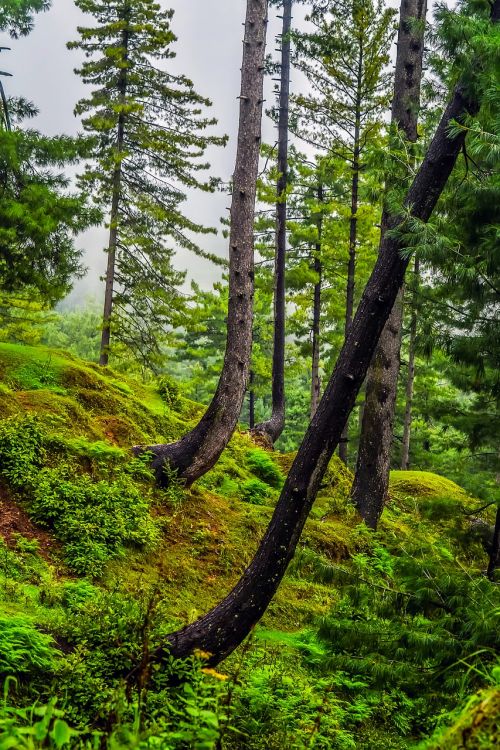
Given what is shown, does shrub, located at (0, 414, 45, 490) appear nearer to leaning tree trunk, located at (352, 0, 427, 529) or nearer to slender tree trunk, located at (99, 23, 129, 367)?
leaning tree trunk, located at (352, 0, 427, 529)

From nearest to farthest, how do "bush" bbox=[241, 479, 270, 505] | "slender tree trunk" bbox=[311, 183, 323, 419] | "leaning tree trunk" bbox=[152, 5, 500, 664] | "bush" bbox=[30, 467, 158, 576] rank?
"leaning tree trunk" bbox=[152, 5, 500, 664], "bush" bbox=[30, 467, 158, 576], "bush" bbox=[241, 479, 270, 505], "slender tree trunk" bbox=[311, 183, 323, 419]

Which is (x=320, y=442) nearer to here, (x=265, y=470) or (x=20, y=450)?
(x=20, y=450)

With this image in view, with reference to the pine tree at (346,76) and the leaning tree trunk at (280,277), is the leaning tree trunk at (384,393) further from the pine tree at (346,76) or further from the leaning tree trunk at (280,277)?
the leaning tree trunk at (280,277)

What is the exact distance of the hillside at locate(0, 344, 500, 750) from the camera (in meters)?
3.13

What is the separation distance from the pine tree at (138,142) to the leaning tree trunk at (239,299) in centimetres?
887

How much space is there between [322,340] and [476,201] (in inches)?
557

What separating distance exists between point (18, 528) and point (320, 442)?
3481 millimetres

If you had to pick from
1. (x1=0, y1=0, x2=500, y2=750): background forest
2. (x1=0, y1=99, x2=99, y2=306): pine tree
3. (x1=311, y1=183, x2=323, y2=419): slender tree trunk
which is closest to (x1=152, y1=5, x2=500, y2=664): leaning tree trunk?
(x1=0, y1=0, x2=500, y2=750): background forest

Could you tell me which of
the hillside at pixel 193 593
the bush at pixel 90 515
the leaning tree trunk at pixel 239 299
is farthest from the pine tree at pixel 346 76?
the bush at pixel 90 515

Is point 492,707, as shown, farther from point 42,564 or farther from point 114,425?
point 114,425

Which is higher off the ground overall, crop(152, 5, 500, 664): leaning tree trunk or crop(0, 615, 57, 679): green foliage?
crop(152, 5, 500, 664): leaning tree trunk

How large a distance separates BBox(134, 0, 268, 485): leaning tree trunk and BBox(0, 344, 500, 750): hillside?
1.61ft

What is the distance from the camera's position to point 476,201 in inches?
255

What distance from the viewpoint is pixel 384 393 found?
897 cm
